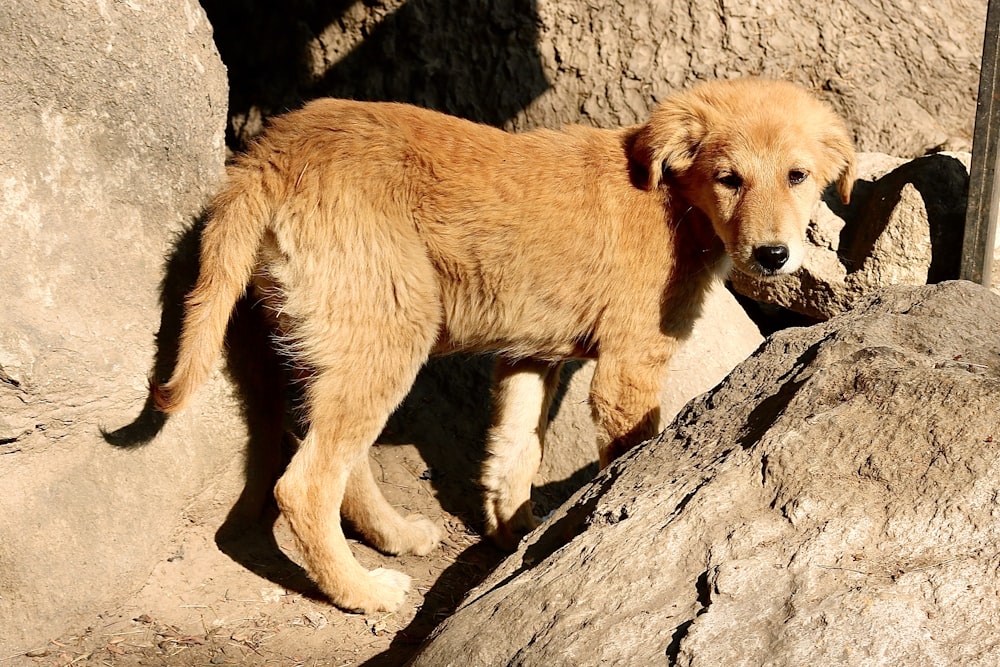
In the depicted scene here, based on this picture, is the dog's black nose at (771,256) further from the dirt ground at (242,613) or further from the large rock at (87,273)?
the large rock at (87,273)

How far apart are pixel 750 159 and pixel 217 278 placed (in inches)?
96.0

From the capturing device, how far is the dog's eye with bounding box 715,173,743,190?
454 cm

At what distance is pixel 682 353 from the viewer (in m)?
6.05

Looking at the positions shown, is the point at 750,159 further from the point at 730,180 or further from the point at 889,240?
the point at 889,240

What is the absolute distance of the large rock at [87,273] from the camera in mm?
3848

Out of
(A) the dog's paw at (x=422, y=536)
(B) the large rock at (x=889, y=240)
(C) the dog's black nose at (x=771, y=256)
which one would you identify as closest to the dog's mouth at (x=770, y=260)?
(C) the dog's black nose at (x=771, y=256)

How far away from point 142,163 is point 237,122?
10.7 ft

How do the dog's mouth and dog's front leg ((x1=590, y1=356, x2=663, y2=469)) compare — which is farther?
dog's front leg ((x1=590, y1=356, x2=663, y2=469))

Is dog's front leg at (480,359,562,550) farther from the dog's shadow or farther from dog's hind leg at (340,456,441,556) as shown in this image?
the dog's shadow

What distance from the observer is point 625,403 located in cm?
465

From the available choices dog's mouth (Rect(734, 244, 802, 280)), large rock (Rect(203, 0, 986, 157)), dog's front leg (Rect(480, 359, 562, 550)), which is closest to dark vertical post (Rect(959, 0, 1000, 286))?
large rock (Rect(203, 0, 986, 157))

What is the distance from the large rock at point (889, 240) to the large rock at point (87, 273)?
3536mm

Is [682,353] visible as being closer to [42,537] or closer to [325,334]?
[325,334]

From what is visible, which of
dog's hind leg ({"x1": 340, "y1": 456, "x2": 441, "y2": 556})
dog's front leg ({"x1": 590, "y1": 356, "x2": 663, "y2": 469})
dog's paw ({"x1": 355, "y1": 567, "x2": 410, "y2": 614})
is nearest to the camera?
dog's paw ({"x1": 355, "y1": 567, "x2": 410, "y2": 614})
